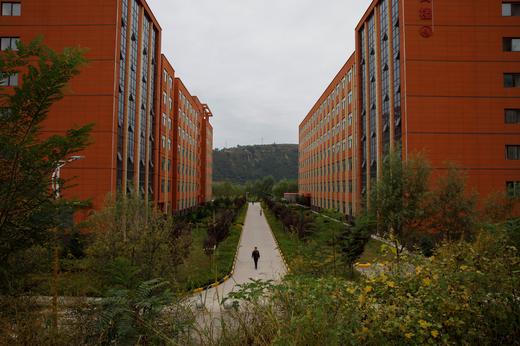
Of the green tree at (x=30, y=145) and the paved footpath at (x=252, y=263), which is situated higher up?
the green tree at (x=30, y=145)

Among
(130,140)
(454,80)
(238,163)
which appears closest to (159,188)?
(130,140)

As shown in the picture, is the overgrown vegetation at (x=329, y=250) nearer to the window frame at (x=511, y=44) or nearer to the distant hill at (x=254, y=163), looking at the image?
the window frame at (x=511, y=44)

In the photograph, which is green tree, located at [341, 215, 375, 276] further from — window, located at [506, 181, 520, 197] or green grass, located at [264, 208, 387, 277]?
window, located at [506, 181, 520, 197]

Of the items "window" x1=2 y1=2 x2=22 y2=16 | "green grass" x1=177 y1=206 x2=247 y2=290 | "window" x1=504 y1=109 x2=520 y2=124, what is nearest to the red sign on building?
"window" x1=504 y1=109 x2=520 y2=124

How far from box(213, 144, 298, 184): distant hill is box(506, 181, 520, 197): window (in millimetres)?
136046

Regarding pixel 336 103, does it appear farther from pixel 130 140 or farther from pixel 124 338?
pixel 124 338

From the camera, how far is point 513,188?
22.8 m

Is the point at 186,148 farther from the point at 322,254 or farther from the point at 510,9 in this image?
the point at 322,254

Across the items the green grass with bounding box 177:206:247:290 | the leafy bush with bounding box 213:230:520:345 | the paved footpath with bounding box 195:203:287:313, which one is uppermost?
the leafy bush with bounding box 213:230:520:345

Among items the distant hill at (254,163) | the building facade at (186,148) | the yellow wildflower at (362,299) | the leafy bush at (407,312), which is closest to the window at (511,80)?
the leafy bush at (407,312)

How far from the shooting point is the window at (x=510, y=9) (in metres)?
25.0

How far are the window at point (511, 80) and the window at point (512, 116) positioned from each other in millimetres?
1846

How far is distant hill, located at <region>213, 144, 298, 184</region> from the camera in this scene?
532ft

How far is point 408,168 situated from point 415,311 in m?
15.2
